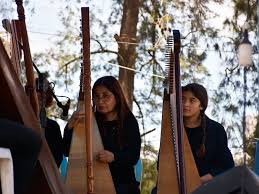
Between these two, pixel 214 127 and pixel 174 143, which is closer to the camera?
pixel 174 143

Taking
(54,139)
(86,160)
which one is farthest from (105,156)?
(54,139)

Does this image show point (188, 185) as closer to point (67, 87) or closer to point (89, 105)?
point (89, 105)

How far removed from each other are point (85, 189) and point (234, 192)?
1.45 meters

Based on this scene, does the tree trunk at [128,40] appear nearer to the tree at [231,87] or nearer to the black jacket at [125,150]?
the tree at [231,87]

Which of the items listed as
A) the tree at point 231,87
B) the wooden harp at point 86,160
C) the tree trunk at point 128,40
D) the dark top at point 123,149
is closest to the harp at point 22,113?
the wooden harp at point 86,160

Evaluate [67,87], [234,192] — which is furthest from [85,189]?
[67,87]

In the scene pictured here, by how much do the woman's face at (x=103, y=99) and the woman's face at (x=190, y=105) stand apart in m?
0.27

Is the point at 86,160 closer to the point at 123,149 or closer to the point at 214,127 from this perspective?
the point at 123,149

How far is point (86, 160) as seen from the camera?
2.26 m

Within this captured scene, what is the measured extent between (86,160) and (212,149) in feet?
1.87

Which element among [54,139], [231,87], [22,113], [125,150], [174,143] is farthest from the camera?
[231,87]

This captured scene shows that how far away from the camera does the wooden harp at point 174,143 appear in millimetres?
2152

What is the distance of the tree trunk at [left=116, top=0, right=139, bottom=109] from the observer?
7027 millimetres

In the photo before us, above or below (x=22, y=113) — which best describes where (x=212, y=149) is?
below
